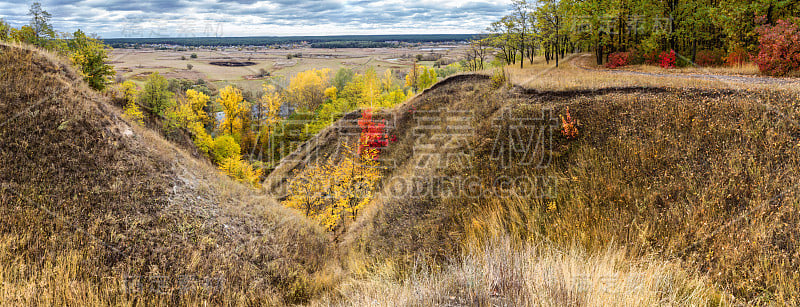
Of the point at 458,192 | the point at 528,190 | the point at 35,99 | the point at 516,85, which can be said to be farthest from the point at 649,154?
the point at 35,99

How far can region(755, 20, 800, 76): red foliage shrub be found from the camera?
13782 mm

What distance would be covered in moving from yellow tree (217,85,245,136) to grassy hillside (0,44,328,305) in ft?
135

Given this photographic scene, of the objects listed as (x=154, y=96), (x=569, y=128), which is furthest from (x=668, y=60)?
(x=154, y=96)

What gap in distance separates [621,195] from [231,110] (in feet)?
187

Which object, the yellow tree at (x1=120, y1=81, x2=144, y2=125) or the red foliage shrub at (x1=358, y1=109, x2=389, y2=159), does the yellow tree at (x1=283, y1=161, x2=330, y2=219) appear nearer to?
the red foliage shrub at (x1=358, y1=109, x2=389, y2=159)

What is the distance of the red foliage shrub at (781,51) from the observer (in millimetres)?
13782

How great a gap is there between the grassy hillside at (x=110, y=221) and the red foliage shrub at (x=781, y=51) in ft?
70.4

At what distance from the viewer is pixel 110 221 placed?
9.41 m

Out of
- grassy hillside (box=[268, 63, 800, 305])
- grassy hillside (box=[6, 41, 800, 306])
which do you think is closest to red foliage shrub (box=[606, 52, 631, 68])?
grassy hillside (box=[268, 63, 800, 305])

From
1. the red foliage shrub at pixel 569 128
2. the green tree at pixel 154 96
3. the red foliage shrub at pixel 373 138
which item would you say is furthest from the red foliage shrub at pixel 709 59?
the green tree at pixel 154 96

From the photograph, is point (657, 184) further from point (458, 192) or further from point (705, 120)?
point (458, 192)

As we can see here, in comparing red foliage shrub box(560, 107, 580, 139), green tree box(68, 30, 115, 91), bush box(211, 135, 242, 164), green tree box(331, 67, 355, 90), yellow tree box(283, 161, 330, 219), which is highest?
green tree box(331, 67, 355, 90)

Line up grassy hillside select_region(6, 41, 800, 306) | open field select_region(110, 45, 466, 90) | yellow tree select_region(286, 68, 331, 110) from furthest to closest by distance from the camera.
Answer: open field select_region(110, 45, 466, 90)
yellow tree select_region(286, 68, 331, 110)
grassy hillside select_region(6, 41, 800, 306)

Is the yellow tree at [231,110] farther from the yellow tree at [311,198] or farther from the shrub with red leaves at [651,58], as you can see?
the shrub with red leaves at [651,58]
